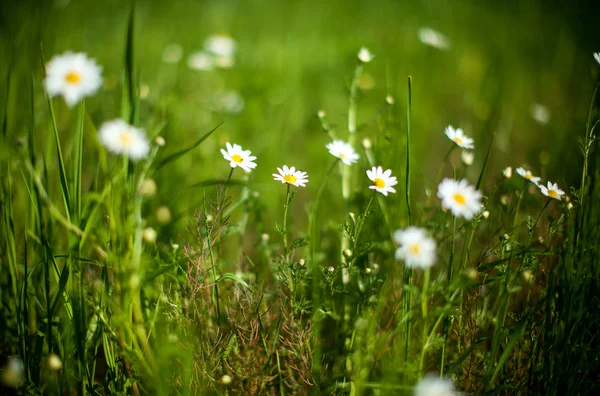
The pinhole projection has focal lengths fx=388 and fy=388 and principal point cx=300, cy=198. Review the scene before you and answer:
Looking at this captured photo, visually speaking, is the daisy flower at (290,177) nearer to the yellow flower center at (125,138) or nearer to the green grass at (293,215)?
the green grass at (293,215)

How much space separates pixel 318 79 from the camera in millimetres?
2963

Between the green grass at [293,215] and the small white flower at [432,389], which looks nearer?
the small white flower at [432,389]

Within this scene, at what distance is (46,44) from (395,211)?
5.72 ft

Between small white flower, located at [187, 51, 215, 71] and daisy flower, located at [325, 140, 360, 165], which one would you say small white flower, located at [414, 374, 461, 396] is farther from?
small white flower, located at [187, 51, 215, 71]

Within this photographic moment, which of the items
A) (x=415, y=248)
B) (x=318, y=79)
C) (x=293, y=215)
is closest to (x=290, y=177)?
(x=415, y=248)

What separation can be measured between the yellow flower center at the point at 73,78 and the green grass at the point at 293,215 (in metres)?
0.11

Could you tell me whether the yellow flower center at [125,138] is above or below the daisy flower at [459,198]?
below

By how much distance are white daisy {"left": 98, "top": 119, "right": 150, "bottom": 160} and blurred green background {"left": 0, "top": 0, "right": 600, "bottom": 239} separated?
0.53 m

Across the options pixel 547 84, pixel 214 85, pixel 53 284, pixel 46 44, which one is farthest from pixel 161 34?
pixel 547 84

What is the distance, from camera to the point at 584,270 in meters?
0.97

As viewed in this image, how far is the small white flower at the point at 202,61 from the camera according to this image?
2.57m

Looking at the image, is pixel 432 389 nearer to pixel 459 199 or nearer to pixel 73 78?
pixel 459 199

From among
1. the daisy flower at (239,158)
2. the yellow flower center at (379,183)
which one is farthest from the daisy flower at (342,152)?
the daisy flower at (239,158)

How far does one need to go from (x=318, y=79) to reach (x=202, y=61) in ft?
2.86
